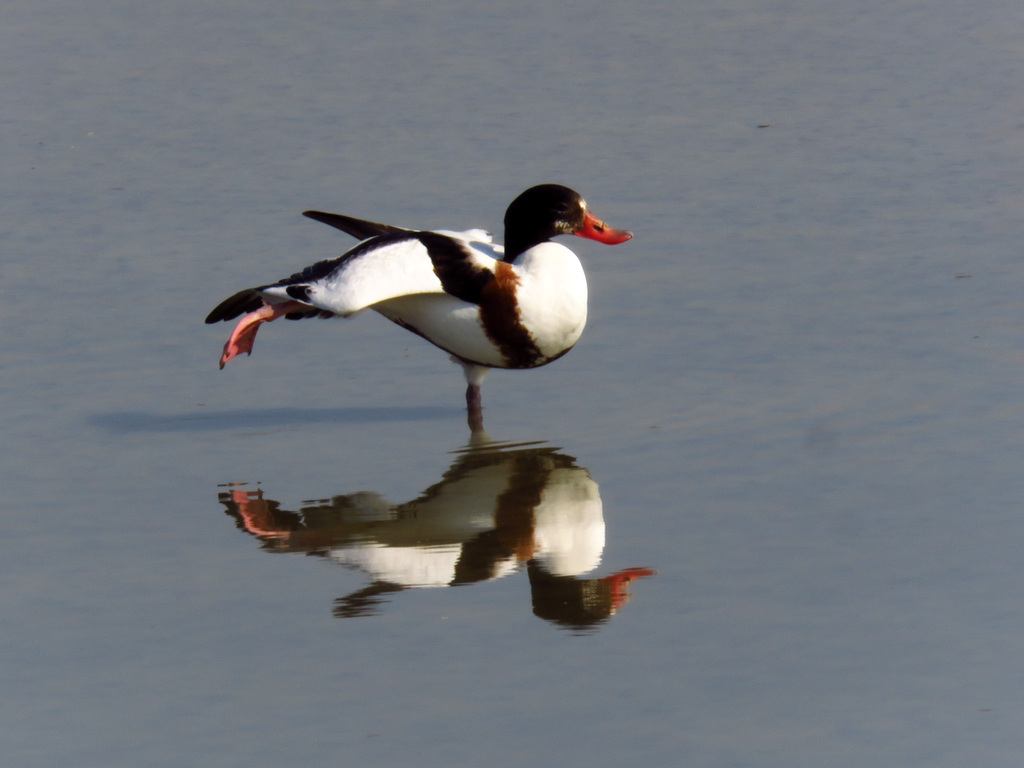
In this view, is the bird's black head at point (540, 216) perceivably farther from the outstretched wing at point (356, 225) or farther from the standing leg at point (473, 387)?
the outstretched wing at point (356, 225)

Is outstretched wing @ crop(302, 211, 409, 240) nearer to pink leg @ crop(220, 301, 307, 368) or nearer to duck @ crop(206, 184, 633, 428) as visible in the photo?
duck @ crop(206, 184, 633, 428)

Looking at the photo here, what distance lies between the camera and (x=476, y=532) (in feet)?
18.2

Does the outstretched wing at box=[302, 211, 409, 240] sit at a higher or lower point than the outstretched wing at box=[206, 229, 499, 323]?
higher

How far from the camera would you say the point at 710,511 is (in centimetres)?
552

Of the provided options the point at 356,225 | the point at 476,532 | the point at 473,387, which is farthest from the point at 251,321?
the point at 476,532

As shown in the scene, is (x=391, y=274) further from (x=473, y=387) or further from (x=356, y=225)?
(x=356, y=225)

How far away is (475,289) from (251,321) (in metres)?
1.01

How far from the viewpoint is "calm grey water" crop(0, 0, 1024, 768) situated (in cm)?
422

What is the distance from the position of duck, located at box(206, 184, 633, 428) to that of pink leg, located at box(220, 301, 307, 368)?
0.04 feet

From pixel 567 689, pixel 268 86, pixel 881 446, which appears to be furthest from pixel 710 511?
pixel 268 86

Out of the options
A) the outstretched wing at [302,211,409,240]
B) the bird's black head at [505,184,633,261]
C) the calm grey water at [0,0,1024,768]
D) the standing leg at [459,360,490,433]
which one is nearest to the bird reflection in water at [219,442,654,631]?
the calm grey water at [0,0,1024,768]

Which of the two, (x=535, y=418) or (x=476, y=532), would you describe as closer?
(x=476, y=532)

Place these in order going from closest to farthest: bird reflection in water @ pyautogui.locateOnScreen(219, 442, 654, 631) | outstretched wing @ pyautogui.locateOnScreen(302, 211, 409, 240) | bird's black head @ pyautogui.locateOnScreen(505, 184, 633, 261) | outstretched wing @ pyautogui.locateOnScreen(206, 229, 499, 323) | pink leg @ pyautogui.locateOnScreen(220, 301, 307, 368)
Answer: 1. bird reflection in water @ pyautogui.locateOnScreen(219, 442, 654, 631)
2. outstretched wing @ pyautogui.locateOnScreen(206, 229, 499, 323)
3. bird's black head @ pyautogui.locateOnScreen(505, 184, 633, 261)
4. pink leg @ pyautogui.locateOnScreen(220, 301, 307, 368)
5. outstretched wing @ pyautogui.locateOnScreen(302, 211, 409, 240)

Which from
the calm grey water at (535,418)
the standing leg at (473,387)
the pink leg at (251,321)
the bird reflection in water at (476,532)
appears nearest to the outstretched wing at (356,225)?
the pink leg at (251,321)
